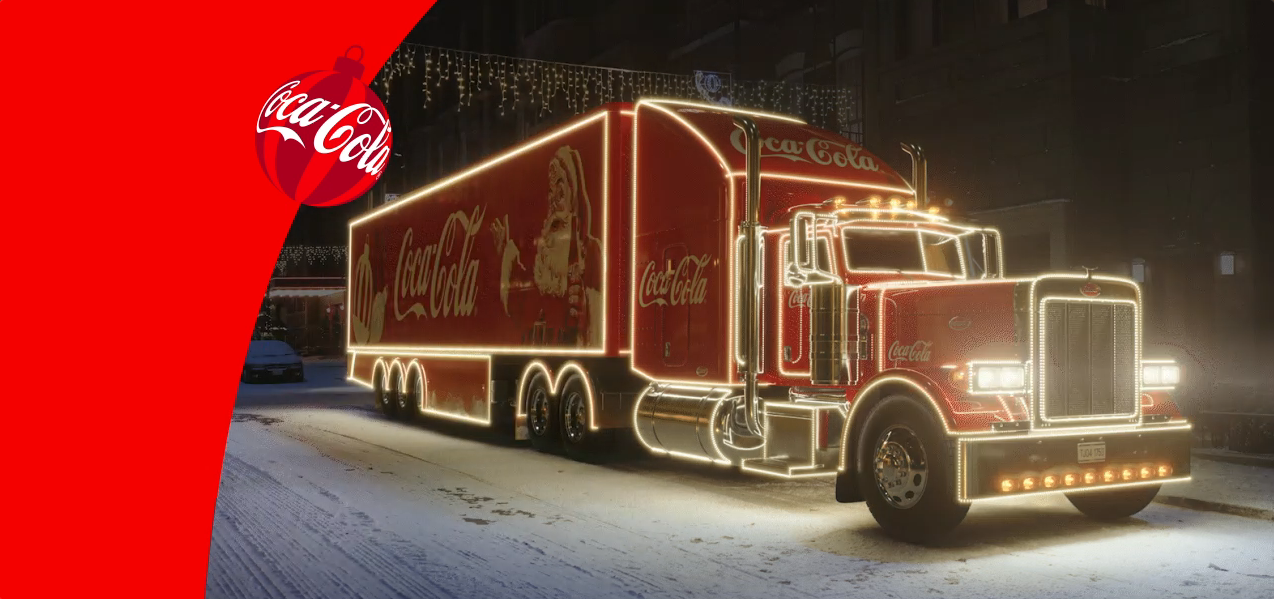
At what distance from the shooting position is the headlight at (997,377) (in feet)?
27.1

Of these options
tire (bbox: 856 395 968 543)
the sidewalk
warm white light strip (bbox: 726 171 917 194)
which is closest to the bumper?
tire (bbox: 856 395 968 543)

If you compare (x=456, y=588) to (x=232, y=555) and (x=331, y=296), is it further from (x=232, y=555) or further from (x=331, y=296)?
(x=331, y=296)

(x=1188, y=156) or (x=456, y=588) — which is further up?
(x=1188, y=156)

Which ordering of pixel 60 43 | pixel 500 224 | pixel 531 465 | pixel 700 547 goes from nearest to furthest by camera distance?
pixel 60 43 → pixel 700 547 → pixel 531 465 → pixel 500 224

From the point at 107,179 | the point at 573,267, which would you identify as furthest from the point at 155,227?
the point at 573,267

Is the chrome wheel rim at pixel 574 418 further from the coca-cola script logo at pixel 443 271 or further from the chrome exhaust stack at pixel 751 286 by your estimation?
the chrome exhaust stack at pixel 751 286

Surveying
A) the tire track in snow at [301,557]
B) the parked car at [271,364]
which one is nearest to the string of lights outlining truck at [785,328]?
the tire track in snow at [301,557]

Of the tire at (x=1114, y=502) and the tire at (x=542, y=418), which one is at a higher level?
the tire at (x=542, y=418)

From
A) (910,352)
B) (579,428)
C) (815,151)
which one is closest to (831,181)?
(815,151)

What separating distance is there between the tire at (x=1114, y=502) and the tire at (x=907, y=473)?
1932 millimetres

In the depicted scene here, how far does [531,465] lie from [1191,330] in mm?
13184

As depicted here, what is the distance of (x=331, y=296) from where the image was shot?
63844mm

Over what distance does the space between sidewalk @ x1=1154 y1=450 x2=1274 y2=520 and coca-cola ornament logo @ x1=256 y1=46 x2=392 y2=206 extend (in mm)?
7395

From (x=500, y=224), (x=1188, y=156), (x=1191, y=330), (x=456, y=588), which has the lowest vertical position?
(x=456, y=588)
